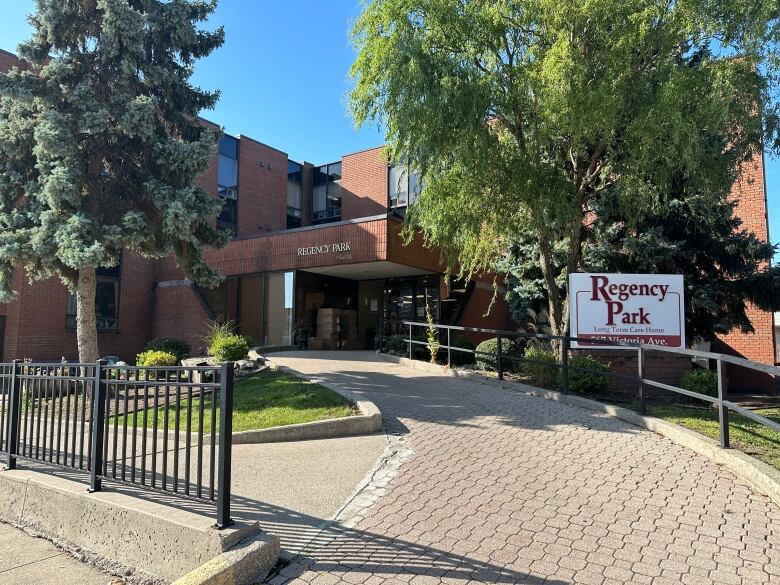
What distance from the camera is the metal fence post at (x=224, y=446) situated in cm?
357

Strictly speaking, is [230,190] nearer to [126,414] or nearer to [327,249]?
[327,249]

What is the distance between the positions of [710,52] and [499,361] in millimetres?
7017

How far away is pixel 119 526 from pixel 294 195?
28101 millimetres

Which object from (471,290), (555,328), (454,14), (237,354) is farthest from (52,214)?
(471,290)

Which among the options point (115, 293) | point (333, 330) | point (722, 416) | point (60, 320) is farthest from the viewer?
point (115, 293)

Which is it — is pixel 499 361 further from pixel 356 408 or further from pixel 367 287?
pixel 367 287

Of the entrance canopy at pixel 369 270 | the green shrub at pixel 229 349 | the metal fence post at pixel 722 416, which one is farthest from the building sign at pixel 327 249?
the metal fence post at pixel 722 416

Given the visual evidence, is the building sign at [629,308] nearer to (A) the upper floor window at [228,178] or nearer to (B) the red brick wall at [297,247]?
(B) the red brick wall at [297,247]

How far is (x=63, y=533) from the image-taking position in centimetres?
439

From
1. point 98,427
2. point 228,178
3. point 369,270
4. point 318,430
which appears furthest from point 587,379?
point 228,178

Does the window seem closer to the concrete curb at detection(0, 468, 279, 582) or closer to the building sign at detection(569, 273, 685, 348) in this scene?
the concrete curb at detection(0, 468, 279, 582)

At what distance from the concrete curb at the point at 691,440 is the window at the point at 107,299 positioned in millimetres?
16253

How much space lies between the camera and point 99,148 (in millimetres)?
11172

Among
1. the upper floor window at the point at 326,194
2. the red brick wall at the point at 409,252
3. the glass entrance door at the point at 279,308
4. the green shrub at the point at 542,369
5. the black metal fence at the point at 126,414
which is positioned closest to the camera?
the black metal fence at the point at 126,414
